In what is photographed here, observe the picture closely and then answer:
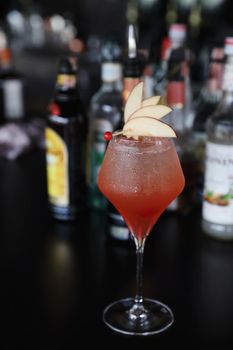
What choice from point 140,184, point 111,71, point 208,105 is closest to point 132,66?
point 111,71

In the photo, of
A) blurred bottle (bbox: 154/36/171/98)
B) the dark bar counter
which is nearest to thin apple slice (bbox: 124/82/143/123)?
the dark bar counter

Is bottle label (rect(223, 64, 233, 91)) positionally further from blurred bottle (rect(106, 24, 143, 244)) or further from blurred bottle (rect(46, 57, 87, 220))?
blurred bottle (rect(46, 57, 87, 220))

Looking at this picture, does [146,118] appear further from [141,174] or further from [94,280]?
[94,280]

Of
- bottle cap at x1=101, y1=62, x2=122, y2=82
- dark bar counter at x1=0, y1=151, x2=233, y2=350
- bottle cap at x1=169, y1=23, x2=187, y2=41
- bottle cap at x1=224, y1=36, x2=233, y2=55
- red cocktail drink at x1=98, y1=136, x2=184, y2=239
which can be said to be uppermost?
bottle cap at x1=169, y1=23, x2=187, y2=41

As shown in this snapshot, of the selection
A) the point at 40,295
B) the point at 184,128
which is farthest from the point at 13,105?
the point at 40,295

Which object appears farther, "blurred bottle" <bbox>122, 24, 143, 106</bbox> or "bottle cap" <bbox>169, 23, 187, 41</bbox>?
"bottle cap" <bbox>169, 23, 187, 41</bbox>

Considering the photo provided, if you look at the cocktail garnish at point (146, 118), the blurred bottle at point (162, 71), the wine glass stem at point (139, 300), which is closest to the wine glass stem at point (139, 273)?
the wine glass stem at point (139, 300)

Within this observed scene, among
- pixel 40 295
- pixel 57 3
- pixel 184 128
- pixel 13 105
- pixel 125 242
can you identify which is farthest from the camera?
pixel 57 3

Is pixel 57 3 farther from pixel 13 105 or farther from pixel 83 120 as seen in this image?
pixel 83 120
